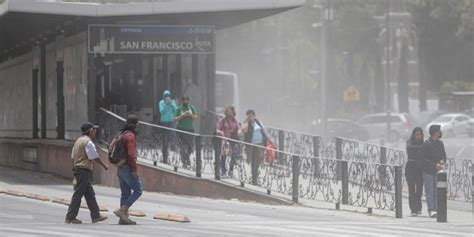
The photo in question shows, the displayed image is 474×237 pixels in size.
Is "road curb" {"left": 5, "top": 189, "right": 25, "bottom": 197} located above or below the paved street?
above

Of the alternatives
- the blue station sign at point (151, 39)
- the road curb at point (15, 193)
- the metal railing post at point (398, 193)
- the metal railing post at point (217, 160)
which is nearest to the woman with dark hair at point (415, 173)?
the metal railing post at point (398, 193)

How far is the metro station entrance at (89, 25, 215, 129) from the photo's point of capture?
31312mm

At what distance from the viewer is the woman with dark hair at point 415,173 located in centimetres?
2514

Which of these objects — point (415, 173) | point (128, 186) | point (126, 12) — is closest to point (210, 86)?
point (126, 12)

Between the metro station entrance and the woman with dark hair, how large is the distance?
853cm

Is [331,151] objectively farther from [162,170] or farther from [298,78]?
[298,78]

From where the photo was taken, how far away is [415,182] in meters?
25.3

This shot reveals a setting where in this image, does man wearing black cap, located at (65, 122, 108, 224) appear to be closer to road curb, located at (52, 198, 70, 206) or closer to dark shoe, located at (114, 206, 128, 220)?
dark shoe, located at (114, 206, 128, 220)

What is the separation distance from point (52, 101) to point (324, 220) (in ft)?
51.1

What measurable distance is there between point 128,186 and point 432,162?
7.61m

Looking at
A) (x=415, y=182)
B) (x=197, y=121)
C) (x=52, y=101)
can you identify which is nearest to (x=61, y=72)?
(x=52, y=101)

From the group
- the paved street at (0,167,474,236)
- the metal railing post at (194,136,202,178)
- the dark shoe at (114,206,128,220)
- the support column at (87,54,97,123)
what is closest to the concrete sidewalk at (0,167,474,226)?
the paved street at (0,167,474,236)

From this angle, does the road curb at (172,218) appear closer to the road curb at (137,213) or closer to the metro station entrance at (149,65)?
the road curb at (137,213)

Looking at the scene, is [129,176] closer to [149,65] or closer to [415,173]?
[415,173]
